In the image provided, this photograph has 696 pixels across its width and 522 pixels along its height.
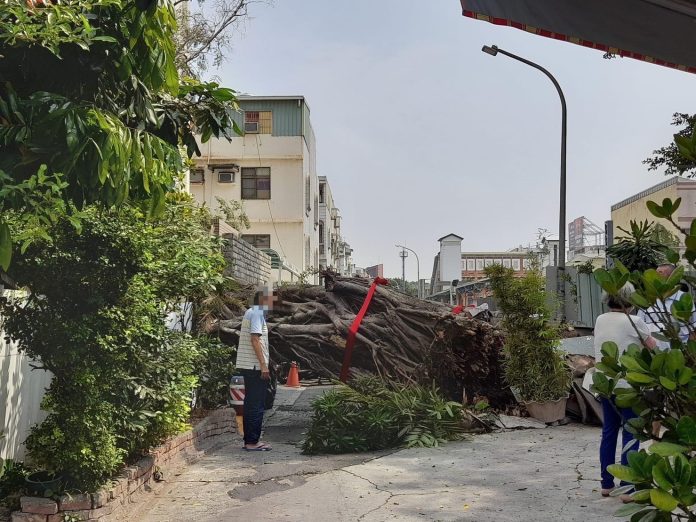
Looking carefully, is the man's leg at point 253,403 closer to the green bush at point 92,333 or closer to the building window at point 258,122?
the green bush at point 92,333

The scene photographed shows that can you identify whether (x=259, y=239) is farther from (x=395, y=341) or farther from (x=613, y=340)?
(x=613, y=340)

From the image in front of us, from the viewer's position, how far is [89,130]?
3.11 meters

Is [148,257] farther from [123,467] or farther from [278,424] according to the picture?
[278,424]

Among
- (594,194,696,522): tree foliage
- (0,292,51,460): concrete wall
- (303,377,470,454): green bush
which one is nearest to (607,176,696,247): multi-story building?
(303,377,470,454): green bush

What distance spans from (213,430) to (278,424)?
1387mm

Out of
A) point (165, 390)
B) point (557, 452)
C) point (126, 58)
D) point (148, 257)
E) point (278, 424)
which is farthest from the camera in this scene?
point (278, 424)

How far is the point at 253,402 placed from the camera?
8039 mm

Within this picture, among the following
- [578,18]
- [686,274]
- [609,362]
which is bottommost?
[609,362]

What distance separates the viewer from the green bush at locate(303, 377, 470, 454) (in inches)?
316

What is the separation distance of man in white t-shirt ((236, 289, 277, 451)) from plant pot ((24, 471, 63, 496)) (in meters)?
3.16

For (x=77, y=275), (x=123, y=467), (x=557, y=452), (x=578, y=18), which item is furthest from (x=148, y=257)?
(x=557, y=452)

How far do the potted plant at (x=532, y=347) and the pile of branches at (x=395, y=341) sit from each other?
41 cm

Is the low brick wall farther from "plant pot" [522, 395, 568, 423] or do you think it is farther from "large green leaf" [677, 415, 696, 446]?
"plant pot" [522, 395, 568, 423]

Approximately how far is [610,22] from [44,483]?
522cm
